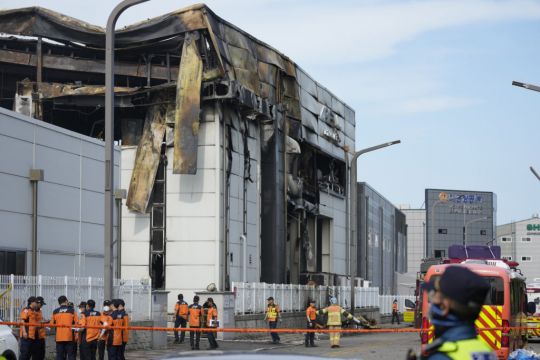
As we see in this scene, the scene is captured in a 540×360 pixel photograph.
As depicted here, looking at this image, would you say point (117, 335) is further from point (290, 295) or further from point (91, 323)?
point (290, 295)

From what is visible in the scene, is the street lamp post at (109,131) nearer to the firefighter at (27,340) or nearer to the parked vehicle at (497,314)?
the firefighter at (27,340)

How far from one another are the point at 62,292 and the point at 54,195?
7008mm

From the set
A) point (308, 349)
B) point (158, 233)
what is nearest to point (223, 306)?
point (308, 349)

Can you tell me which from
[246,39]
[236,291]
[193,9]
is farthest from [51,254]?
[246,39]

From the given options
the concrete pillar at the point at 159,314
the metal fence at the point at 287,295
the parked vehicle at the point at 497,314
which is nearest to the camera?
the parked vehicle at the point at 497,314

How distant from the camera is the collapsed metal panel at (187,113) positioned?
47219mm

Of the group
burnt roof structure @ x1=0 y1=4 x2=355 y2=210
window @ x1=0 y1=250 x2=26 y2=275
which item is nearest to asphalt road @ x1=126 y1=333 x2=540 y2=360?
window @ x1=0 y1=250 x2=26 y2=275

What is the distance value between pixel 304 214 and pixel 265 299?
13.0 meters

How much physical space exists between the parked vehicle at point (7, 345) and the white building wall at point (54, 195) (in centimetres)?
1445

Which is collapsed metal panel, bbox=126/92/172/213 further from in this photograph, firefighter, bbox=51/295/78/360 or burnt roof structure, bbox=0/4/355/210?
firefighter, bbox=51/295/78/360

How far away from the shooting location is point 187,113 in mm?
47219

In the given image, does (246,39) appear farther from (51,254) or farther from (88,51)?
(51,254)

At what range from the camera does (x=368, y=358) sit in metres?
30.5

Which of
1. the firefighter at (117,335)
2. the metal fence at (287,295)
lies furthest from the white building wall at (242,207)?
the firefighter at (117,335)
